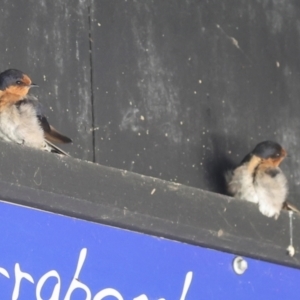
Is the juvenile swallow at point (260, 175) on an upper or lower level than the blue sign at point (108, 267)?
upper

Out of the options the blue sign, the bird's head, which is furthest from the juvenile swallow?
the bird's head

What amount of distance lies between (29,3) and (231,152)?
0.71m

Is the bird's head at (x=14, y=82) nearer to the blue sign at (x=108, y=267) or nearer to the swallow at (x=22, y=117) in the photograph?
the swallow at (x=22, y=117)

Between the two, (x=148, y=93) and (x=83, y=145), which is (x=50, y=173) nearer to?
(x=83, y=145)

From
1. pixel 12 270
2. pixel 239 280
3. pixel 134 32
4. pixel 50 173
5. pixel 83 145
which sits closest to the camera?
pixel 12 270

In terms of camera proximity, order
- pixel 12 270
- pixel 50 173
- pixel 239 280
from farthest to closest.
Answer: pixel 239 280, pixel 50 173, pixel 12 270

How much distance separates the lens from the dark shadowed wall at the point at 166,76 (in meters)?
2.88

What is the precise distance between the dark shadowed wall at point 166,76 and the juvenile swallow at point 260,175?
0.34ft

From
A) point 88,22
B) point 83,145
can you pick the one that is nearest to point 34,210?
point 83,145

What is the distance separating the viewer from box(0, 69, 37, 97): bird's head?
105 inches

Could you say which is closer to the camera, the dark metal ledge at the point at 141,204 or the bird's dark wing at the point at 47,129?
the dark metal ledge at the point at 141,204

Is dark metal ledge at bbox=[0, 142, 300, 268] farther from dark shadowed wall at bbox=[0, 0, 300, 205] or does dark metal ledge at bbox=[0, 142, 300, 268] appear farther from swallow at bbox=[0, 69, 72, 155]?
dark shadowed wall at bbox=[0, 0, 300, 205]

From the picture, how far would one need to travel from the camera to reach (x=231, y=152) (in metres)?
3.18

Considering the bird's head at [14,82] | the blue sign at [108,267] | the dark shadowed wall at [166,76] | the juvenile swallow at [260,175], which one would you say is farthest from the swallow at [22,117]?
the juvenile swallow at [260,175]
